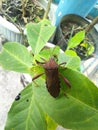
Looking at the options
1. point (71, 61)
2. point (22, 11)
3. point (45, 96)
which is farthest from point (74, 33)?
point (45, 96)

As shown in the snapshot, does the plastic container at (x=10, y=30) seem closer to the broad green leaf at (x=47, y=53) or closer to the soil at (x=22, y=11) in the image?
the soil at (x=22, y=11)

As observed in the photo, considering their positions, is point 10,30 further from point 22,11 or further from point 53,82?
point 53,82

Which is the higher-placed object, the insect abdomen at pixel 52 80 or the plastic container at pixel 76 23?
the insect abdomen at pixel 52 80

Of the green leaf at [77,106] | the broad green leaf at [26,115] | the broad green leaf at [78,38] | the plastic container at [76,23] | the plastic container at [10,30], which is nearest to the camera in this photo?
the green leaf at [77,106]

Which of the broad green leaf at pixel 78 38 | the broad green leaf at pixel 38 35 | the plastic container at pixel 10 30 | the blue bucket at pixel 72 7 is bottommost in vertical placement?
the plastic container at pixel 10 30

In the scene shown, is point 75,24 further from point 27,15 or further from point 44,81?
point 44,81

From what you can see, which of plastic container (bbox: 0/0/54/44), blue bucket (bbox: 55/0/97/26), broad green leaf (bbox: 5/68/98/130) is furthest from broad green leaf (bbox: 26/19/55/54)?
blue bucket (bbox: 55/0/97/26)

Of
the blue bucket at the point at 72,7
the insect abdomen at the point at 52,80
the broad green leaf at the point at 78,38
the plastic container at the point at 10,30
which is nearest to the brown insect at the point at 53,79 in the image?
the insect abdomen at the point at 52,80
